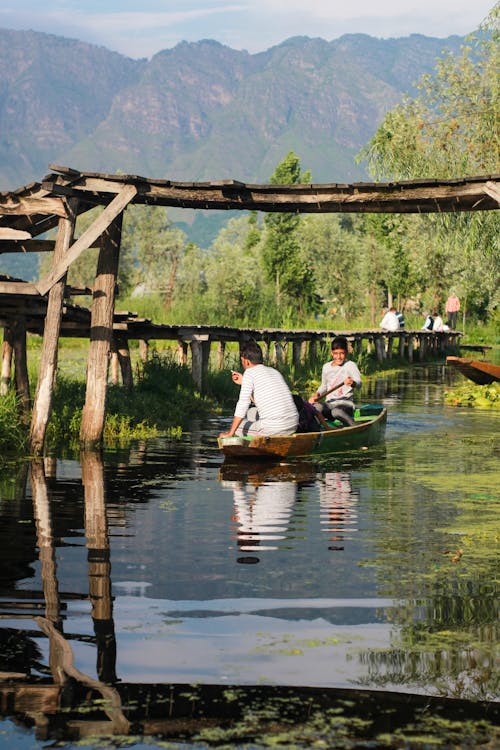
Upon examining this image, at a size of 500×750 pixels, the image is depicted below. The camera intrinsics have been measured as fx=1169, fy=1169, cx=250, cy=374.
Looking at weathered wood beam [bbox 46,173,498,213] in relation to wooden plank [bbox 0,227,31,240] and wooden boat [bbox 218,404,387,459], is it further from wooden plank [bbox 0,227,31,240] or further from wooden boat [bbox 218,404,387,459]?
wooden boat [bbox 218,404,387,459]

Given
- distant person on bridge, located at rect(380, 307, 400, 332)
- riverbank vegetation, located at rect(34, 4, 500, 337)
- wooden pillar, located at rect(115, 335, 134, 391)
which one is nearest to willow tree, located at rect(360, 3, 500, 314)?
riverbank vegetation, located at rect(34, 4, 500, 337)

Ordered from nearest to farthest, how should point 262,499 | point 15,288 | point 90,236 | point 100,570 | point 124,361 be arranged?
point 100,570 < point 262,499 < point 15,288 < point 90,236 < point 124,361

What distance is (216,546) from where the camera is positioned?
349 inches

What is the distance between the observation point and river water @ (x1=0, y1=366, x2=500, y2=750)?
5613 millimetres

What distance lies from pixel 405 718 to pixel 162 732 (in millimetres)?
1035

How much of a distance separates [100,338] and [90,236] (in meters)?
1.56

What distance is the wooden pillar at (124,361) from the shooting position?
851 inches

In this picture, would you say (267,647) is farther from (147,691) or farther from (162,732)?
(162,732)

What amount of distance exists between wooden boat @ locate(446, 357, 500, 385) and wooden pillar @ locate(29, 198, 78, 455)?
14.5m

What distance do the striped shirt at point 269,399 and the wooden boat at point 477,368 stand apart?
44.0ft

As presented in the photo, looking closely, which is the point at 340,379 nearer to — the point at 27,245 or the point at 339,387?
the point at 339,387

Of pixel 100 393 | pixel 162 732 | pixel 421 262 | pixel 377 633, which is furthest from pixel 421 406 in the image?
pixel 421 262

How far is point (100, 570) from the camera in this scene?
789 centimetres

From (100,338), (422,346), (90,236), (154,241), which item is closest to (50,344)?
(100,338)
